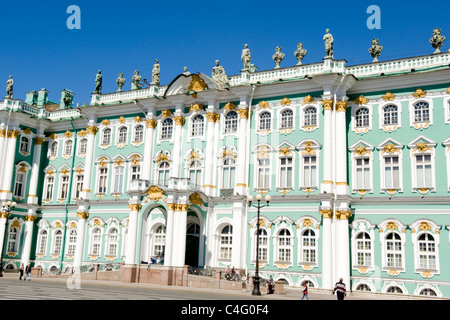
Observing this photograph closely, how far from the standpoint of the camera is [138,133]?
43.9 m

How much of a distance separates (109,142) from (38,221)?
404 inches

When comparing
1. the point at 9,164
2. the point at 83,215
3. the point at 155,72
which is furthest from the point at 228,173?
the point at 9,164

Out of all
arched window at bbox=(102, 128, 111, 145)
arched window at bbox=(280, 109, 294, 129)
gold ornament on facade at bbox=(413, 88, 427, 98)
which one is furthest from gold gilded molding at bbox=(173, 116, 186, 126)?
gold ornament on facade at bbox=(413, 88, 427, 98)

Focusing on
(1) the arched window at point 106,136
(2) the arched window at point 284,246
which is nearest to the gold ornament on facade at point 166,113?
(1) the arched window at point 106,136

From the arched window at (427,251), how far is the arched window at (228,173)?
44.8ft

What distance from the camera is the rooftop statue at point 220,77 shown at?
3975cm

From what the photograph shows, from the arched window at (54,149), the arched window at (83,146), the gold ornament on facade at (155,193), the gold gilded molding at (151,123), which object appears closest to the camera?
the gold ornament on facade at (155,193)

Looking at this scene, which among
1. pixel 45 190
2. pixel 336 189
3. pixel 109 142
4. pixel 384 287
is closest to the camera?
pixel 384 287

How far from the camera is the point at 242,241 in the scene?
36.8 meters

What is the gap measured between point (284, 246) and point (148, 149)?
13877mm

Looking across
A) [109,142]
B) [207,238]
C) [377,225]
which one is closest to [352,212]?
[377,225]

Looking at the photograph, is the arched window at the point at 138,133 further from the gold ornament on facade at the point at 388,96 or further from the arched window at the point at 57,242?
the gold ornament on facade at the point at 388,96

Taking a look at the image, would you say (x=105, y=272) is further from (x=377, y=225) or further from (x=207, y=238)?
(x=377, y=225)

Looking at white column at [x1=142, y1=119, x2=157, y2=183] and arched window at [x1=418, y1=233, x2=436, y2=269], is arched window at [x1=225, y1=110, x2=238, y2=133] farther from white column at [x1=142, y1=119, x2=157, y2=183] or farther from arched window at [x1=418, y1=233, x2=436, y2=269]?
arched window at [x1=418, y1=233, x2=436, y2=269]
